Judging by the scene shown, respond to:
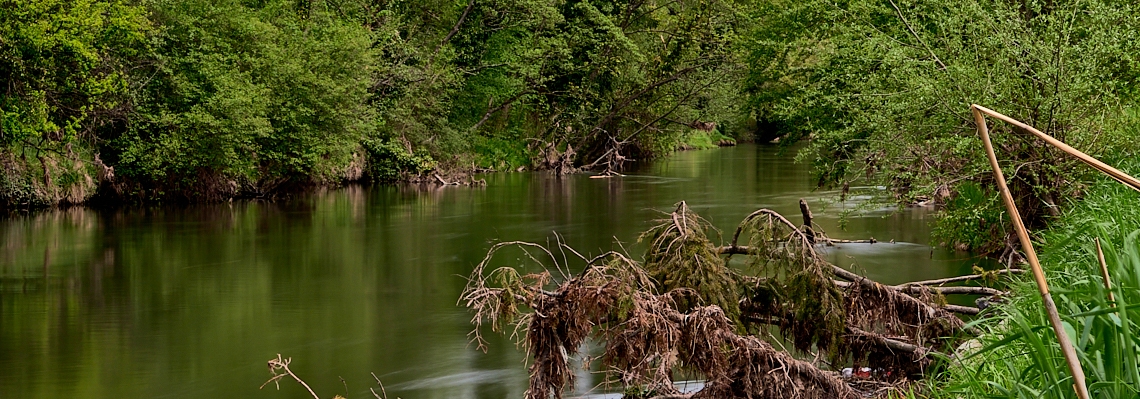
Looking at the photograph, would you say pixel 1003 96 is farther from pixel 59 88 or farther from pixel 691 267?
pixel 59 88

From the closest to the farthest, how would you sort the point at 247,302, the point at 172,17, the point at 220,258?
the point at 247,302, the point at 220,258, the point at 172,17

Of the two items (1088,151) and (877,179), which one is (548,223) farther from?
(1088,151)

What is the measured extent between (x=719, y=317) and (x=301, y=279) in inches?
462

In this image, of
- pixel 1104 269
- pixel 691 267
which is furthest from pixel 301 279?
pixel 1104 269

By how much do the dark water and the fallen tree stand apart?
5.13 ft

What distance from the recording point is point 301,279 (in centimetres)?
1908

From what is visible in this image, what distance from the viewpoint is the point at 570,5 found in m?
43.5

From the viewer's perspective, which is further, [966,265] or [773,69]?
[773,69]

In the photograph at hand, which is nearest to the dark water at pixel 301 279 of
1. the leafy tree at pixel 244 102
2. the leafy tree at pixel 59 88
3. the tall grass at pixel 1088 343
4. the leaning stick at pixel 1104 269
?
the leafy tree at pixel 59 88

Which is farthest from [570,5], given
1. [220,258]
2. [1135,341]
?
[1135,341]

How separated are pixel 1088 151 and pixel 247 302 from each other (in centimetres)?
1129

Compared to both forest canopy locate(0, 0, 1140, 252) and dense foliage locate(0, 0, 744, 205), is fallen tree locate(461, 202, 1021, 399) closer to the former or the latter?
forest canopy locate(0, 0, 1140, 252)

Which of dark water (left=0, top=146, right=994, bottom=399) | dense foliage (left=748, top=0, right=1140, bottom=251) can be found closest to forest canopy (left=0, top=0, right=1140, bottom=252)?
dense foliage (left=748, top=0, right=1140, bottom=251)

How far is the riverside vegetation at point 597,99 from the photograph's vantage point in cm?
1198
